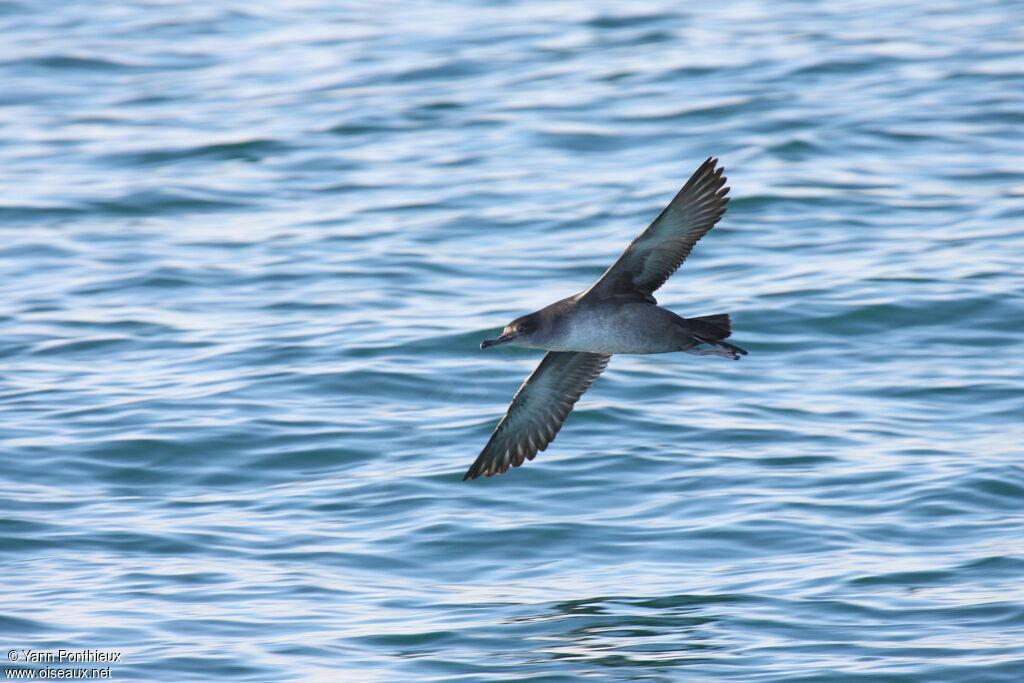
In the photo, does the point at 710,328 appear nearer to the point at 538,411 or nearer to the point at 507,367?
the point at 538,411

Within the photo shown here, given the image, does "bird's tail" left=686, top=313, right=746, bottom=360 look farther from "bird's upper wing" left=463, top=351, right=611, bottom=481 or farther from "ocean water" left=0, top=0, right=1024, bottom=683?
"ocean water" left=0, top=0, right=1024, bottom=683

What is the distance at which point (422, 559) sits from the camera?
24.9ft

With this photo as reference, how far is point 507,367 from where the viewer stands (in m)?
10.0

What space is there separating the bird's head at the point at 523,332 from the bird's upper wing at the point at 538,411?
883 millimetres

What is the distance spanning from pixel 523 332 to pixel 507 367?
3.23 metres

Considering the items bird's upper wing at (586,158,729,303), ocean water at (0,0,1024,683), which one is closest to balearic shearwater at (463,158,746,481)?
bird's upper wing at (586,158,729,303)

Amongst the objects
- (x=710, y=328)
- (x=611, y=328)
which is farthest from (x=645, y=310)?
(x=710, y=328)

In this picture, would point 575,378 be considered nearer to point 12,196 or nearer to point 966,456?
point 966,456

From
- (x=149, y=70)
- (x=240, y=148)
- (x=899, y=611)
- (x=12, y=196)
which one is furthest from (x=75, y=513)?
(x=149, y=70)

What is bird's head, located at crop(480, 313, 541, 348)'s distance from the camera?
6.80 metres

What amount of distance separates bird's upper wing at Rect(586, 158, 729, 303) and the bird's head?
0.92 feet

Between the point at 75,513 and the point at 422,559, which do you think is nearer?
the point at 422,559

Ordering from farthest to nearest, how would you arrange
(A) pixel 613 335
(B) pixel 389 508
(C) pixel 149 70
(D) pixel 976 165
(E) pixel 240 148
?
1. (C) pixel 149 70
2. (E) pixel 240 148
3. (D) pixel 976 165
4. (B) pixel 389 508
5. (A) pixel 613 335

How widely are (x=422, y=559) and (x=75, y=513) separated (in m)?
1.98
